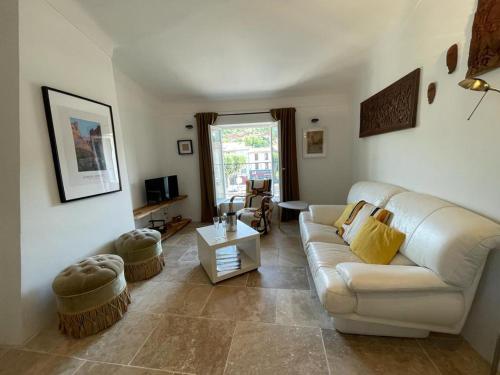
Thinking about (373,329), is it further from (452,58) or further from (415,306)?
(452,58)

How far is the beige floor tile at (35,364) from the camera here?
126cm

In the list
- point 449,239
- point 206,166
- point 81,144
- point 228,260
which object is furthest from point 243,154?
point 449,239

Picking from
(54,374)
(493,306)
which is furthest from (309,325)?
(54,374)

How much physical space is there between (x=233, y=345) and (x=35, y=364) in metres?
1.27

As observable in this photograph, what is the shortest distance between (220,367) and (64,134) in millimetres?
2134

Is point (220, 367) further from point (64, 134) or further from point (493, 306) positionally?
point (64, 134)

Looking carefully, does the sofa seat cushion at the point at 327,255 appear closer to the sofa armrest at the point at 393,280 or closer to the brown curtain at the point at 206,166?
the sofa armrest at the point at 393,280

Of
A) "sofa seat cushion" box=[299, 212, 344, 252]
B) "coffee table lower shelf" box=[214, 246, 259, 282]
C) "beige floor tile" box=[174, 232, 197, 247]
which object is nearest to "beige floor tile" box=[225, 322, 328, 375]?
"coffee table lower shelf" box=[214, 246, 259, 282]

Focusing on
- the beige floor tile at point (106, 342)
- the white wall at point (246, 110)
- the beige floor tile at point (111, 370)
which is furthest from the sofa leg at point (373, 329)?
the white wall at point (246, 110)

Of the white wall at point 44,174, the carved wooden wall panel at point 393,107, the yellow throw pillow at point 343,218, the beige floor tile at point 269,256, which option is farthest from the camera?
the beige floor tile at point 269,256

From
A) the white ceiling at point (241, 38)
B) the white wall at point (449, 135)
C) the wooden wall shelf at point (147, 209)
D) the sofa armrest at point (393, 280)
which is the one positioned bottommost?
the sofa armrest at point (393, 280)

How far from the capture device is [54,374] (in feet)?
4.08

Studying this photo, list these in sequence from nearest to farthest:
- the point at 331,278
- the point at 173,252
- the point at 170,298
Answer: the point at 331,278 < the point at 170,298 < the point at 173,252

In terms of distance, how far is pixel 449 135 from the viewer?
1532 mm
